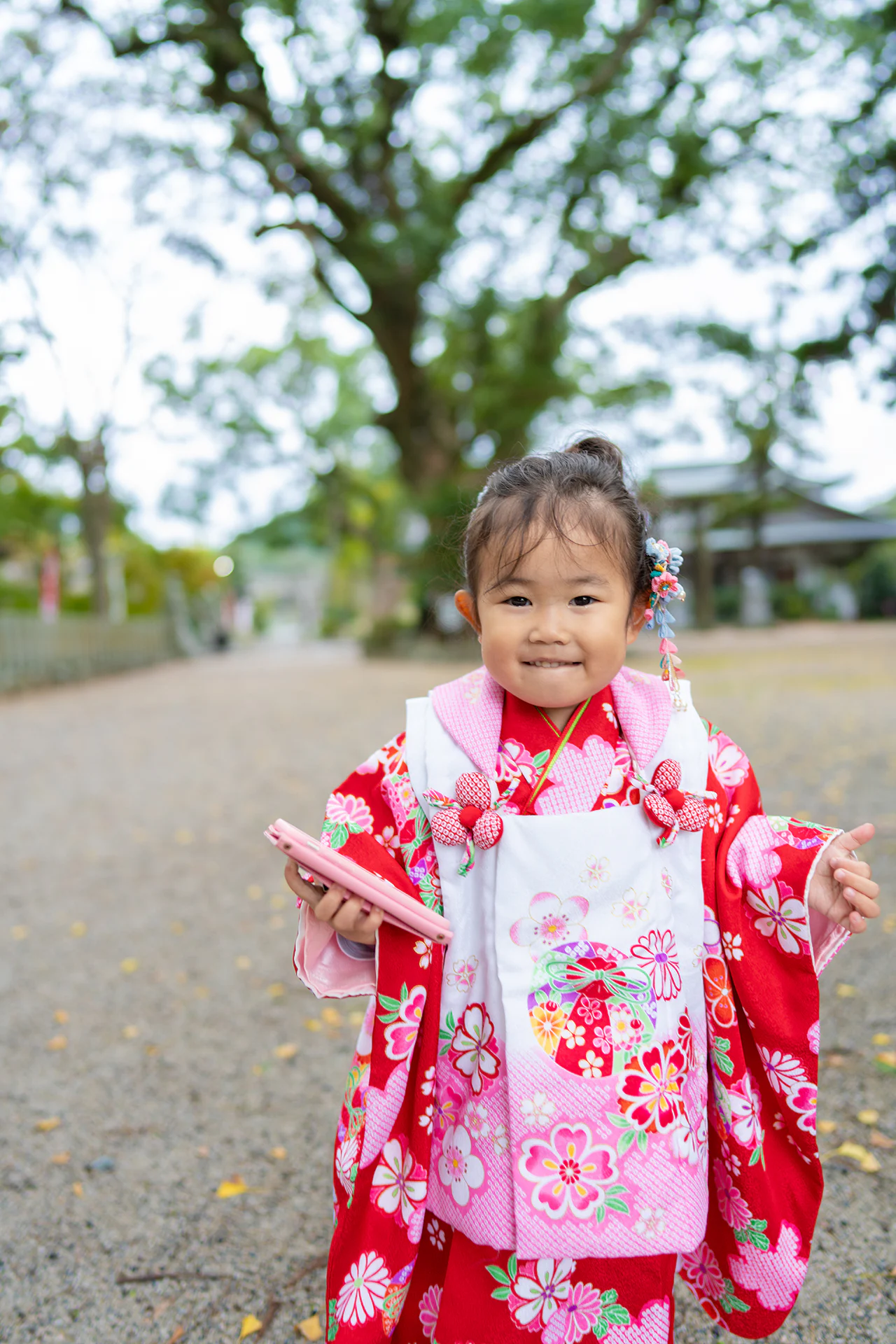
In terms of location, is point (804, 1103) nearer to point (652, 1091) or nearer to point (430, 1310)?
point (652, 1091)

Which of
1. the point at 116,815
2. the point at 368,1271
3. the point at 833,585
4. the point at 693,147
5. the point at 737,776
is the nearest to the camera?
the point at 368,1271

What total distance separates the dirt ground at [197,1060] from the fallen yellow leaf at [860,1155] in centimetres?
2

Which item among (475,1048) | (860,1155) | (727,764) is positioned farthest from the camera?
(860,1155)

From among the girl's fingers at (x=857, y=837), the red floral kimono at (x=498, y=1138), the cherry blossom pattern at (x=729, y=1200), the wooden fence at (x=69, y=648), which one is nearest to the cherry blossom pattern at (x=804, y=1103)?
the red floral kimono at (x=498, y=1138)

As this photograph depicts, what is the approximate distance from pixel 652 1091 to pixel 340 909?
59 centimetres

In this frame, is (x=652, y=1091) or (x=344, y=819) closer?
(x=652, y=1091)

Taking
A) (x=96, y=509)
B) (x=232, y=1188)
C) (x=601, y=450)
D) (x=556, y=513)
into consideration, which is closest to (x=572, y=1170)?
(x=556, y=513)

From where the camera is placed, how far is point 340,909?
157 centimetres

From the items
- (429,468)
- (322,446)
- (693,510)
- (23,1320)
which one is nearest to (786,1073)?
(23,1320)

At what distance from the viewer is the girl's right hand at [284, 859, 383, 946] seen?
61.1 inches

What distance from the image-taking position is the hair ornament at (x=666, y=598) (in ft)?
5.53

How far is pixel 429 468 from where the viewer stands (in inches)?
688

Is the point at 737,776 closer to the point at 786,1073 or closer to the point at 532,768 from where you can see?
the point at 532,768

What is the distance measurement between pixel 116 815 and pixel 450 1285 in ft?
19.0
